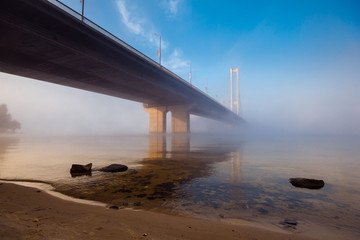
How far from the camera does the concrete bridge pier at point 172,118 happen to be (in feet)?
219

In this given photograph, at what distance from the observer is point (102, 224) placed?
291 cm

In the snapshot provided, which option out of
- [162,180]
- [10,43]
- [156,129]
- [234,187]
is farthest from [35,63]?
[156,129]

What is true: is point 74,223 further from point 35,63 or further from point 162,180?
point 35,63

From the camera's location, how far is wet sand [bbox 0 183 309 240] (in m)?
2.57

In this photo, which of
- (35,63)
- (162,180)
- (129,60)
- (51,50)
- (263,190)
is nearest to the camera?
(263,190)

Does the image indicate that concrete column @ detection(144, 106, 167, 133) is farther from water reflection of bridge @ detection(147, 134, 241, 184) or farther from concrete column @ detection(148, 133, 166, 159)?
water reflection of bridge @ detection(147, 134, 241, 184)

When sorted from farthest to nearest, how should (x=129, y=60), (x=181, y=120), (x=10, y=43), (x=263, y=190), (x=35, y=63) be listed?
1. (x=181, y=120)
2. (x=129, y=60)
3. (x=35, y=63)
4. (x=10, y=43)
5. (x=263, y=190)

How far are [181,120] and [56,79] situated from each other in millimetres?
39906

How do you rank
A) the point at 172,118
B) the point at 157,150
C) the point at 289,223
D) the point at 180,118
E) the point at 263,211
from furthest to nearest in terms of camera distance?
the point at 172,118
the point at 180,118
the point at 157,150
the point at 263,211
the point at 289,223

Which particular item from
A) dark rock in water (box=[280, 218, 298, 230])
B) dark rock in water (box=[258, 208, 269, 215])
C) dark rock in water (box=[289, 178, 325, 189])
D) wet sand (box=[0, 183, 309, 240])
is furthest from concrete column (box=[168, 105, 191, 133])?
dark rock in water (box=[280, 218, 298, 230])

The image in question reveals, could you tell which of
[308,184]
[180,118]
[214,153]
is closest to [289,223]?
[308,184]

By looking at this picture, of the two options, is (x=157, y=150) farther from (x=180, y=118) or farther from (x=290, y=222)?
(x=180, y=118)

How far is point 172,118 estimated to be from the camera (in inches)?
2731

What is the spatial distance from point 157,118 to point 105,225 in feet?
220
